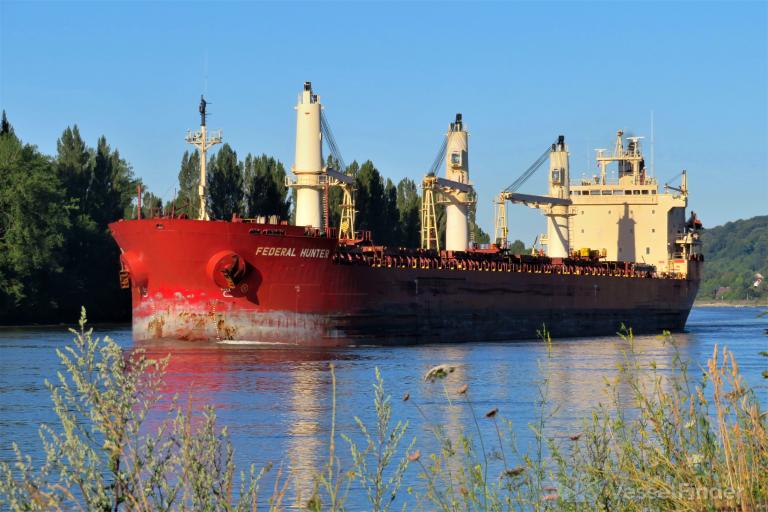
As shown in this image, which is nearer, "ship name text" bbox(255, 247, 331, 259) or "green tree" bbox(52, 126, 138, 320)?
"ship name text" bbox(255, 247, 331, 259)

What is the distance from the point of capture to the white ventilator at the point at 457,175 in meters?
50.8

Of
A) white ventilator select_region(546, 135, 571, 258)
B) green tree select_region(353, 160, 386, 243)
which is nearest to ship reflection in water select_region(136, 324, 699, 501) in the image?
white ventilator select_region(546, 135, 571, 258)

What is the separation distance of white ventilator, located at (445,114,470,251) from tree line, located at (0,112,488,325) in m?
11.7

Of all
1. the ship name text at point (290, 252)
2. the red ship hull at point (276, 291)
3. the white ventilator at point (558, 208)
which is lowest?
the red ship hull at point (276, 291)

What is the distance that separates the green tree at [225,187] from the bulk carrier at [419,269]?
16.1 meters

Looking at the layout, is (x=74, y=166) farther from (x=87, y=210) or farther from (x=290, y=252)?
(x=290, y=252)

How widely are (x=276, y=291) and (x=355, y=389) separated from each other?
1310cm

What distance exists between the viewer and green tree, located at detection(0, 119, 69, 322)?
53844 mm

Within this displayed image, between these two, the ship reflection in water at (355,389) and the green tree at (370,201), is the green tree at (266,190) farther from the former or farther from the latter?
the ship reflection in water at (355,389)

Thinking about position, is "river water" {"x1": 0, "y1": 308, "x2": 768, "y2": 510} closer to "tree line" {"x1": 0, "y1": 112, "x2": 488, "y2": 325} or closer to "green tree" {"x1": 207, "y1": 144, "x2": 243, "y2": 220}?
"tree line" {"x1": 0, "y1": 112, "x2": 488, "y2": 325}

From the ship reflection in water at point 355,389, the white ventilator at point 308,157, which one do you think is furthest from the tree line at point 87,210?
the ship reflection in water at point 355,389

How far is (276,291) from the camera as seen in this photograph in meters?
36.8

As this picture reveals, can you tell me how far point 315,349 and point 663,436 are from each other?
2989cm

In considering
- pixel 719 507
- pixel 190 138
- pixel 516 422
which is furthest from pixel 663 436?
pixel 190 138
